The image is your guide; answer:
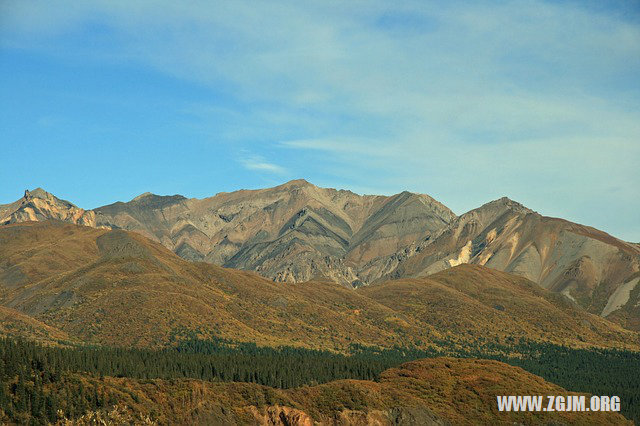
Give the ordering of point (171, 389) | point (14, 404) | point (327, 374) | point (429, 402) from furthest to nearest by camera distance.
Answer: point (327, 374) → point (429, 402) → point (171, 389) → point (14, 404)

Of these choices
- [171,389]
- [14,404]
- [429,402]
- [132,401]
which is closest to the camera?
[14,404]

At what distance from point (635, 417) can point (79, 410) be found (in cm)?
12515

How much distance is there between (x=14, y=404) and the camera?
129 m

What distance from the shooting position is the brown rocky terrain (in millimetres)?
141375

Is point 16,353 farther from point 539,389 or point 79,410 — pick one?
point 539,389

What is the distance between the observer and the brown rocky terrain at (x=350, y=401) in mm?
141375

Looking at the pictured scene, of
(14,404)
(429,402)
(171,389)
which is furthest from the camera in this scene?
(429,402)

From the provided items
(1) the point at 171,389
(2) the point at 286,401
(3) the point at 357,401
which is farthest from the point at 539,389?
(1) the point at 171,389

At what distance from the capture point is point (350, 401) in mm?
156000

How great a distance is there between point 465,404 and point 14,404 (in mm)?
82082

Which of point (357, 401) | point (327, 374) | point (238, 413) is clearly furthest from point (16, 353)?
point (327, 374)

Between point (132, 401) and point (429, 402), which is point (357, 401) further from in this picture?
point (132, 401)

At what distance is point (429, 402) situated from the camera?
536 ft

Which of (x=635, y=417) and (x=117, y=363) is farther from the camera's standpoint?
(x=635, y=417)
